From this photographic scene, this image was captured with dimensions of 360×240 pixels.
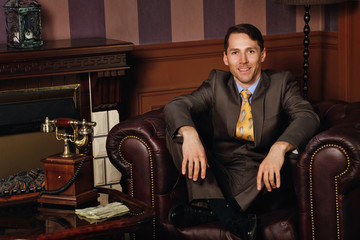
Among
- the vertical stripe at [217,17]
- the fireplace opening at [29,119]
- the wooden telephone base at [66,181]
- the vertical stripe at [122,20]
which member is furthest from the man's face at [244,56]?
the vertical stripe at [217,17]

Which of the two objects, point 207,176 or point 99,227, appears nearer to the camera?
point 99,227

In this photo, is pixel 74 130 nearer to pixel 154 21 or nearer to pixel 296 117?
pixel 296 117

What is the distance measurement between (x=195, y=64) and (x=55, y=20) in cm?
114

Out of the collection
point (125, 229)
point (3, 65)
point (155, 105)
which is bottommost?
point (125, 229)

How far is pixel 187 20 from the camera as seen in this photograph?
427 cm

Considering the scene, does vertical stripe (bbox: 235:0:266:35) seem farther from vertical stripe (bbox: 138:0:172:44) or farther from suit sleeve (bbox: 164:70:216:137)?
suit sleeve (bbox: 164:70:216:137)

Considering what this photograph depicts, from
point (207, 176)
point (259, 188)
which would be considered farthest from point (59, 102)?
point (259, 188)

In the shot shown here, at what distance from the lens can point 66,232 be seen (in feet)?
7.43

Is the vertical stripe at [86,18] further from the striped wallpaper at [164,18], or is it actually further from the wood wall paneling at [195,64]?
the wood wall paneling at [195,64]

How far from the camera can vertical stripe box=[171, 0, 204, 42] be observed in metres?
4.22

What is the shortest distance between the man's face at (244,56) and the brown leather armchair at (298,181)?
484 millimetres

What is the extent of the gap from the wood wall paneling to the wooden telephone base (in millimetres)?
1576

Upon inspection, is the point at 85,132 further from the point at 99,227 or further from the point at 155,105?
the point at 155,105

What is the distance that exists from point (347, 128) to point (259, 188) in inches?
20.0
